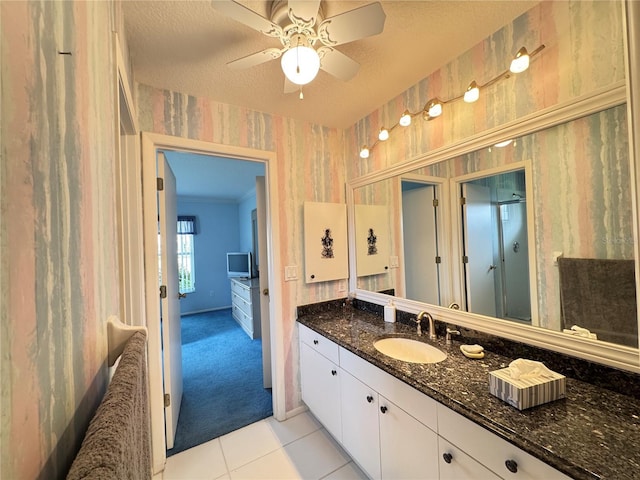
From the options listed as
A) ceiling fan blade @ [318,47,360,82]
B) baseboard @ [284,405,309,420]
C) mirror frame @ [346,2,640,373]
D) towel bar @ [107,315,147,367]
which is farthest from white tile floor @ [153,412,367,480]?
ceiling fan blade @ [318,47,360,82]

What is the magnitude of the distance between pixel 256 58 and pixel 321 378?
1.96 metres

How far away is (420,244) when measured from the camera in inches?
72.1

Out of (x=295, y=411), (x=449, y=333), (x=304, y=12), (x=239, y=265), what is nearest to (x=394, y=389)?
(x=449, y=333)

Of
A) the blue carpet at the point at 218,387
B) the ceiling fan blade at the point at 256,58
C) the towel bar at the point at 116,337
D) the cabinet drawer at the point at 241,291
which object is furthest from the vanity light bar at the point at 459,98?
the cabinet drawer at the point at 241,291

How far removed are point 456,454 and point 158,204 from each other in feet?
6.76

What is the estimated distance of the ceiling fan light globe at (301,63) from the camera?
1075 millimetres

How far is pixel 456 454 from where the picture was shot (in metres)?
0.97

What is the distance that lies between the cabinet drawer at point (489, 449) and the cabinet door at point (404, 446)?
103 mm

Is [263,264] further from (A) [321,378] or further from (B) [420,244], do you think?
(B) [420,244]

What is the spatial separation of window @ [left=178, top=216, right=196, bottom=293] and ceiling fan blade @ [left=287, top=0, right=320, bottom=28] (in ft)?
16.5

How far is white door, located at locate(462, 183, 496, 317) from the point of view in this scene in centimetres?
140

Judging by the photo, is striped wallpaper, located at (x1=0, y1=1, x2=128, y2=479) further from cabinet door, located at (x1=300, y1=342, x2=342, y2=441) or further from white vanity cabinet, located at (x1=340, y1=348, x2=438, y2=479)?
cabinet door, located at (x1=300, y1=342, x2=342, y2=441)

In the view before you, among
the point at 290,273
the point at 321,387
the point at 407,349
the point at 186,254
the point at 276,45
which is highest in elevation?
the point at 276,45

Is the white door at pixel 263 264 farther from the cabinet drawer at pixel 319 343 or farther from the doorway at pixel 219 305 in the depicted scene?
the cabinet drawer at pixel 319 343
